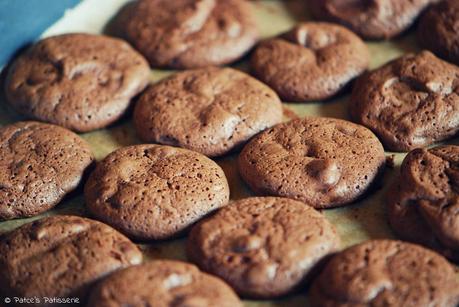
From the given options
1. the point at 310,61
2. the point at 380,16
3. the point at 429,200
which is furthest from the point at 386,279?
the point at 380,16

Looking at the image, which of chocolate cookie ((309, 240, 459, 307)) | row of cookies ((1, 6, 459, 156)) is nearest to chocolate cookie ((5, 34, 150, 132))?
row of cookies ((1, 6, 459, 156))

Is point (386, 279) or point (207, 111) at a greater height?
point (207, 111)

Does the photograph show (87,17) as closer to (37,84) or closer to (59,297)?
(37,84)

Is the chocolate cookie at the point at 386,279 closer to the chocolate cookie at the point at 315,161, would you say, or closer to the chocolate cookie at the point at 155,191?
the chocolate cookie at the point at 315,161

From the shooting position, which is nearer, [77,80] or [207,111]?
[207,111]

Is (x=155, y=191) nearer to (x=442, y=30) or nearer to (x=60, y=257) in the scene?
(x=60, y=257)

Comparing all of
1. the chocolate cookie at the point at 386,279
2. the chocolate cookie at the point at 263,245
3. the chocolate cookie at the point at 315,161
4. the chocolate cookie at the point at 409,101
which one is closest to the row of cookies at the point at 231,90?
the chocolate cookie at the point at 409,101
